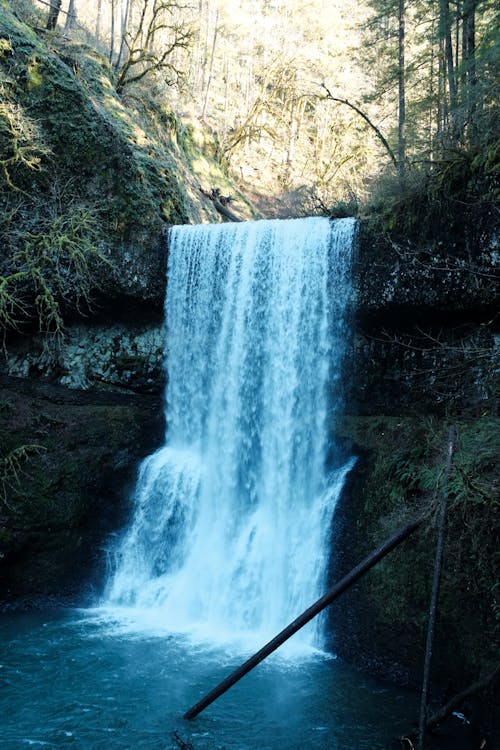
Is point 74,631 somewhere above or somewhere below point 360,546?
below

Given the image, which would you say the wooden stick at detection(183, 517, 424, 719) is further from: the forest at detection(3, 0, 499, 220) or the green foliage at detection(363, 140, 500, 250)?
the forest at detection(3, 0, 499, 220)

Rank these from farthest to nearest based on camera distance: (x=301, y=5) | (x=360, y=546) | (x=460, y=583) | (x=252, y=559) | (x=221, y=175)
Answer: (x=301, y=5)
(x=221, y=175)
(x=252, y=559)
(x=360, y=546)
(x=460, y=583)

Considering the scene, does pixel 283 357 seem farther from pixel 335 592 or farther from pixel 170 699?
pixel 335 592

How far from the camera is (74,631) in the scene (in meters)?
9.17

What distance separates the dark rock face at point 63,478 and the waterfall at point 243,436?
0.53 meters

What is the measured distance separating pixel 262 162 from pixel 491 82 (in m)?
20.1

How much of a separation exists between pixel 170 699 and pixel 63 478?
5737 mm

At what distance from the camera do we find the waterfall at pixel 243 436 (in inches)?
383

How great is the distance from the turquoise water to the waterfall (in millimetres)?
1188

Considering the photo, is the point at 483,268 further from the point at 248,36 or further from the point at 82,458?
the point at 248,36

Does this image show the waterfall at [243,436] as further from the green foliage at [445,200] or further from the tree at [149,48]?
the tree at [149,48]

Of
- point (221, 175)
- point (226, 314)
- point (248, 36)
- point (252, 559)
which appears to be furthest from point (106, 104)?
point (248, 36)

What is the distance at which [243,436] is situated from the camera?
38.0 feet

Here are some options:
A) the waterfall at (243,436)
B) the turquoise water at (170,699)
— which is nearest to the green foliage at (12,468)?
the waterfall at (243,436)
